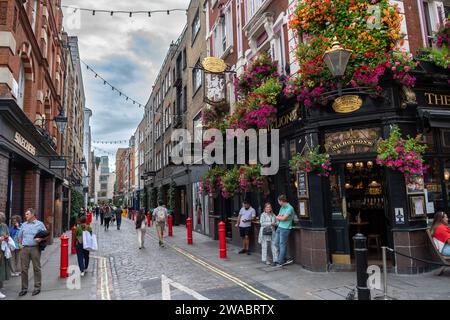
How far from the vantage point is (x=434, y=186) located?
338 inches

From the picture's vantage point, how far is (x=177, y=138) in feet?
86.0

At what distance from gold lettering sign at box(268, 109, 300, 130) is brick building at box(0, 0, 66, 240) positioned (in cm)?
774

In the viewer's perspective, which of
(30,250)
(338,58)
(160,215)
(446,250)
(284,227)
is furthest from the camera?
(160,215)

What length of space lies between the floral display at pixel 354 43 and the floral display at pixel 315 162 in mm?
1310

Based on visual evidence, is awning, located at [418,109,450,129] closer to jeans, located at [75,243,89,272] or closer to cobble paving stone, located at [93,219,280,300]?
cobble paving stone, located at [93,219,280,300]

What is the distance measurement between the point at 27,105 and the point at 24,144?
98.4 inches

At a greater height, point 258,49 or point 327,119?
point 258,49

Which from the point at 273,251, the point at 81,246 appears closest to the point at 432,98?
the point at 273,251

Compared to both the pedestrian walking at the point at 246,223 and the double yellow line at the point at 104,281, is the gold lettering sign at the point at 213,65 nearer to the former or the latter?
the pedestrian walking at the point at 246,223

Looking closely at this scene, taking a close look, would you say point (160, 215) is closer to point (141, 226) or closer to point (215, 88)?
point (141, 226)

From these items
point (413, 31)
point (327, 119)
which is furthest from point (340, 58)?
point (413, 31)

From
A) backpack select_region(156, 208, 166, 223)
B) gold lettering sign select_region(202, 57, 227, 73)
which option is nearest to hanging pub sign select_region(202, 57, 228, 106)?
gold lettering sign select_region(202, 57, 227, 73)

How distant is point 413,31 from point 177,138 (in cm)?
1962

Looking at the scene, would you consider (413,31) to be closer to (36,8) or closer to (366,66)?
(366,66)
